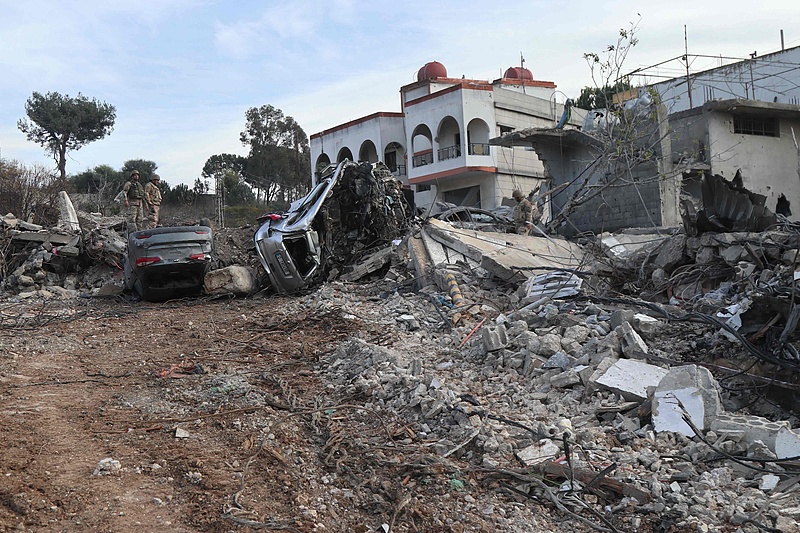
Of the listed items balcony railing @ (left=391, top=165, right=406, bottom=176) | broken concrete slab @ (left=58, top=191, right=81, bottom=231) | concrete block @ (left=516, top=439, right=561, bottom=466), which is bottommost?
concrete block @ (left=516, top=439, right=561, bottom=466)

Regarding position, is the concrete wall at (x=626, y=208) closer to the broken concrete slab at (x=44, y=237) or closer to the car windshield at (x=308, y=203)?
the car windshield at (x=308, y=203)

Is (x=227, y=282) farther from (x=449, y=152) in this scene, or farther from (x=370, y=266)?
(x=449, y=152)

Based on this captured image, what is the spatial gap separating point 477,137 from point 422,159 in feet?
10.2

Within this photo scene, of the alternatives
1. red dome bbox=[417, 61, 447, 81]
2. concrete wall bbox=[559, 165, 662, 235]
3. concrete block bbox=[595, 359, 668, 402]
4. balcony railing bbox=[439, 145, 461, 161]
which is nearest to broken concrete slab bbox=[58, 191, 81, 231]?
concrete wall bbox=[559, 165, 662, 235]

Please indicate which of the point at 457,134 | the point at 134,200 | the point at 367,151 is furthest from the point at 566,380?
the point at 367,151

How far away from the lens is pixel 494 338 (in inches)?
248

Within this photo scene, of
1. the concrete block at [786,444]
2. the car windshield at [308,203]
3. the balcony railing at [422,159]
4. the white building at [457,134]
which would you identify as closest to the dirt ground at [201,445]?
the concrete block at [786,444]

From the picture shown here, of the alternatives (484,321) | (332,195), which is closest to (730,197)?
(484,321)

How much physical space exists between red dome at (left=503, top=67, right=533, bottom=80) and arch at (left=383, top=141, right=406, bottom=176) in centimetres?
735

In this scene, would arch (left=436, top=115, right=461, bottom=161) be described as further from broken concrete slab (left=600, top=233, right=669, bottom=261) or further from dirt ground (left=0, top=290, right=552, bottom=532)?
dirt ground (left=0, top=290, right=552, bottom=532)

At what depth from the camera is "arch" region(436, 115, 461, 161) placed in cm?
3139

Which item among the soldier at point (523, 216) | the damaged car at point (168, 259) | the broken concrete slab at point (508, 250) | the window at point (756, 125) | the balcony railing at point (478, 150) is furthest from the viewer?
the balcony railing at point (478, 150)

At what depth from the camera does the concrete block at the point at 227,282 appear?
11.2 m

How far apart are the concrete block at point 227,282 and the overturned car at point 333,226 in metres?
0.56
